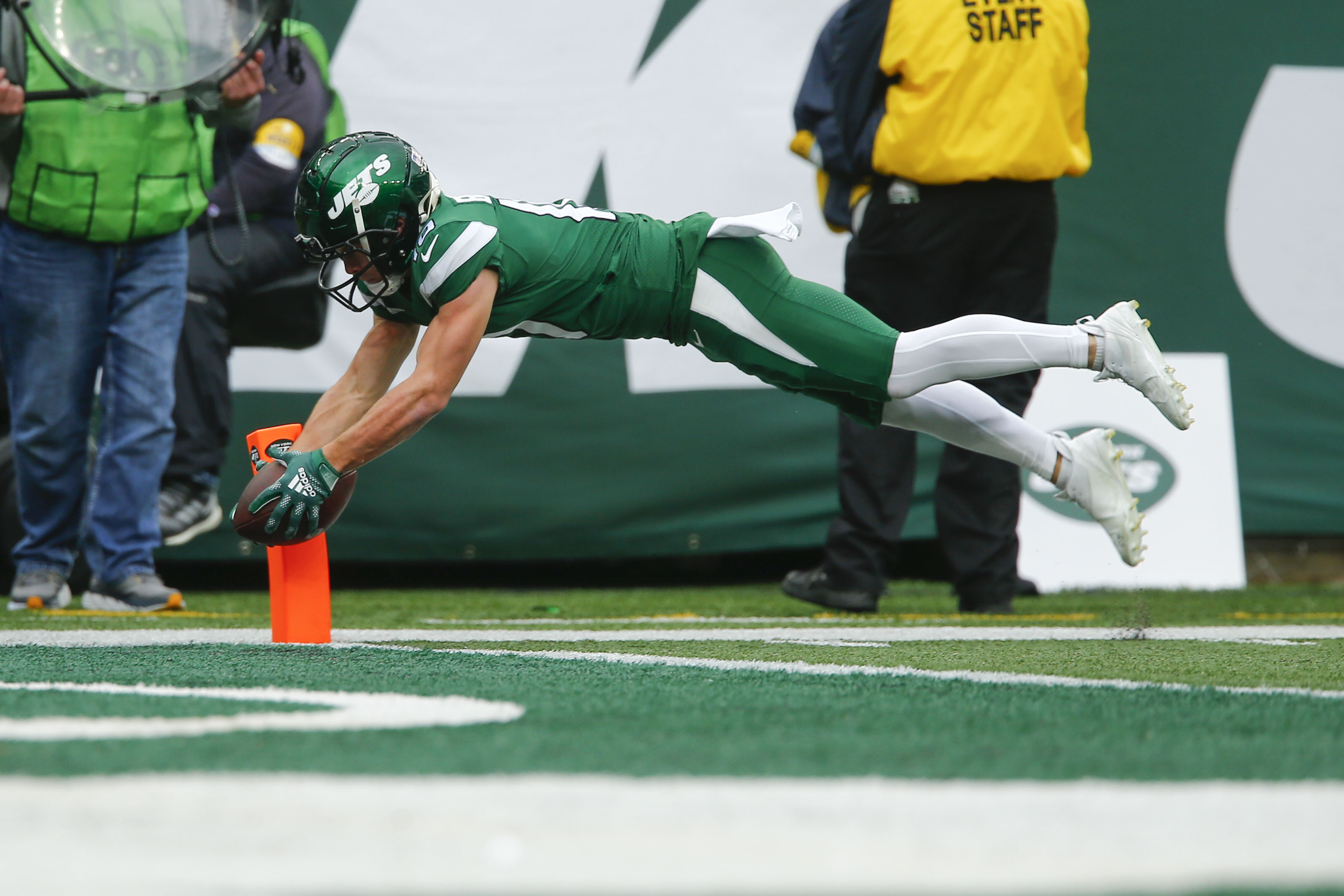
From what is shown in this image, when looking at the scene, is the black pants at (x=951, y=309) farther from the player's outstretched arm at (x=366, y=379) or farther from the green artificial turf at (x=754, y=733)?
the green artificial turf at (x=754, y=733)

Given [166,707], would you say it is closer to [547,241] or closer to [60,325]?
[547,241]

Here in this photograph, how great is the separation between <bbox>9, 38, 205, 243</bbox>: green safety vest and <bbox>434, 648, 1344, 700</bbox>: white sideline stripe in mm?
1463

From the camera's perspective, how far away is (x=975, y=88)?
10.8 feet

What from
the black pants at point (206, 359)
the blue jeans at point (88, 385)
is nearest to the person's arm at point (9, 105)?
the blue jeans at point (88, 385)

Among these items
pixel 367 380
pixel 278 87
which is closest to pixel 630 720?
pixel 367 380

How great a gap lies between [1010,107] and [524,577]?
7.56 feet

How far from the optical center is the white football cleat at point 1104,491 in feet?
9.12

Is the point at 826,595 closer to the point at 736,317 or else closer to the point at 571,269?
the point at 736,317

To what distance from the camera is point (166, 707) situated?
1.59 metres

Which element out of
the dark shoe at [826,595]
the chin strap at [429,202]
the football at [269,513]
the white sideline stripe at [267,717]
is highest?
the chin strap at [429,202]

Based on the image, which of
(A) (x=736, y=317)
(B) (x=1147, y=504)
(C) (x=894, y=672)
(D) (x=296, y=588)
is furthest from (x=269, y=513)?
(B) (x=1147, y=504)

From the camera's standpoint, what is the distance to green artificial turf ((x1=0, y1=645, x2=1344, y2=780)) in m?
1.25

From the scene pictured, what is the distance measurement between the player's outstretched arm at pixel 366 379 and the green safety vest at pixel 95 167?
87 centimetres

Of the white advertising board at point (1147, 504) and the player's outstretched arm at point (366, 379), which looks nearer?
the player's outstretched arm at point (366, 379)
